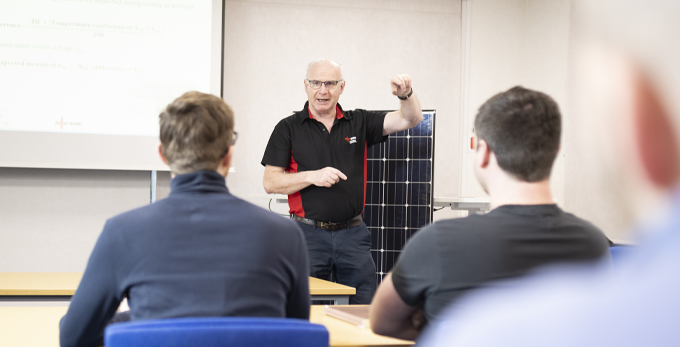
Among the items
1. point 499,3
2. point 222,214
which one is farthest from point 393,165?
point 222,214

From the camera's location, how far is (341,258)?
2.69m

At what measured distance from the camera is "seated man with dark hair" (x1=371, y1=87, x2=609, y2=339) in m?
1.04

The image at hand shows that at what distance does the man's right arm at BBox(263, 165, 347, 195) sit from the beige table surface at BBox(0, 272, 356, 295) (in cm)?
54

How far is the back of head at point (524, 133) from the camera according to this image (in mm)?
1125

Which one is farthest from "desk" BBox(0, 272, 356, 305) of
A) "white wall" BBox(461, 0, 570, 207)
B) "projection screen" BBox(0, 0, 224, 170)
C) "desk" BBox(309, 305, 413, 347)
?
"white wall" BBox(461, 0, 570, 207)

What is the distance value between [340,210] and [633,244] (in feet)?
8.39

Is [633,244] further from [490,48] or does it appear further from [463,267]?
[490,48]

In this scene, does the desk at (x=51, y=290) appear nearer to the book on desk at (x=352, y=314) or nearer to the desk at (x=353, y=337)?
Result: the book on desk at (x=352, y=314)

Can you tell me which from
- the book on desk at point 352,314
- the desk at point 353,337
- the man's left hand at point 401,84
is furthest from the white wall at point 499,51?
the desk at point 353,337

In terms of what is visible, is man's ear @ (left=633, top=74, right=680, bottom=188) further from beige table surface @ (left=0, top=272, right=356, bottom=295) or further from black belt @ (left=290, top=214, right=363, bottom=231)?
black belt @ (left=290, top=214, right=363, bottom=231)

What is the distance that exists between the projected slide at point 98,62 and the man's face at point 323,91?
1109 mm

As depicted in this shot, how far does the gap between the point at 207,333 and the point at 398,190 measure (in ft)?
9.29

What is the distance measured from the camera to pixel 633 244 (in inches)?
7.3

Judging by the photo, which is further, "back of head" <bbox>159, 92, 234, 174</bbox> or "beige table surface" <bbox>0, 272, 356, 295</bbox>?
"beige table surface" <bbox>0, 272, 356, 295</bbox>
